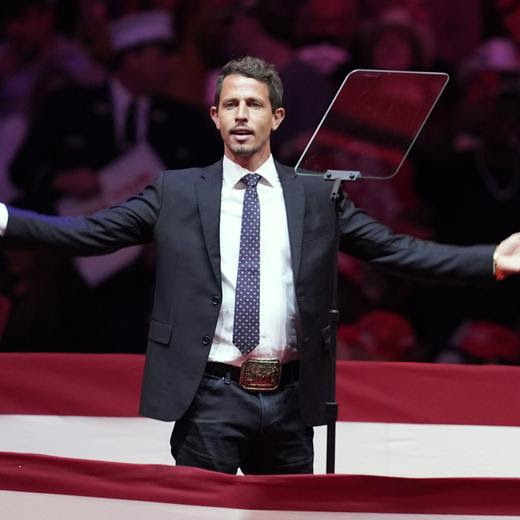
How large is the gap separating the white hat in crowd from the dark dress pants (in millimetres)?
2315

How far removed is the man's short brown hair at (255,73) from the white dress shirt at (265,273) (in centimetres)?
13

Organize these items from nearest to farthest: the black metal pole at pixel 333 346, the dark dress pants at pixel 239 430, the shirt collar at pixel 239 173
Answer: the black metal pole at pixel 333 346 → the dark dress pants at pixel 239 430 → the shirt collar at pixel 239 173

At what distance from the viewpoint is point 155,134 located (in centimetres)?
413

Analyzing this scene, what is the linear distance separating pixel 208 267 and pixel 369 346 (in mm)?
2146

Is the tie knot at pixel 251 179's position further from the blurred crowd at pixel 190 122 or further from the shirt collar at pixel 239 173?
the blurred crowd at pixel 190 122

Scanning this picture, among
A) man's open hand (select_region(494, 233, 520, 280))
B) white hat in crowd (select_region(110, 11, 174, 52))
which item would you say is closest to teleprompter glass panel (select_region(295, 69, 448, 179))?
man's open hand (select_region(494, 233, 520, 280))

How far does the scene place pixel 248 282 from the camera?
208 cm

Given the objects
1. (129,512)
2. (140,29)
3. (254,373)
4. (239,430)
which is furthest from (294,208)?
(140,29)

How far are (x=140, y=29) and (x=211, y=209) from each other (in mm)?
2175

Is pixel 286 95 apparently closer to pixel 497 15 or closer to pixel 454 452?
pixel 497 15

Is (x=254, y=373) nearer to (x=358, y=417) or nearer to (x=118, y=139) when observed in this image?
(x=358, y=417)

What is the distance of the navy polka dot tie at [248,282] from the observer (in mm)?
2057

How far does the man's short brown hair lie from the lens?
2.13 m

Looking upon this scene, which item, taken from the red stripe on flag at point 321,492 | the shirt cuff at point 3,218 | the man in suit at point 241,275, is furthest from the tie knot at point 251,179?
the red stripe on flag at point 321,492
